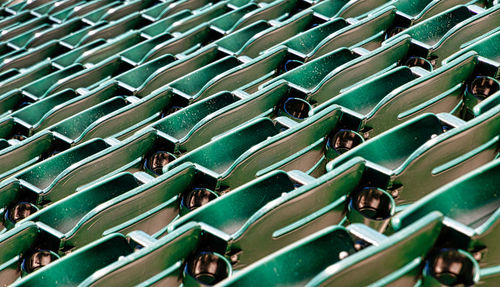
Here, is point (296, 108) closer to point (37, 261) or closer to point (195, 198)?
point (195, 198)

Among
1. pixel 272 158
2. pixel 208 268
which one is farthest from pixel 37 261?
pixel 272 158

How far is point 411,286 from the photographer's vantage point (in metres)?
1.02

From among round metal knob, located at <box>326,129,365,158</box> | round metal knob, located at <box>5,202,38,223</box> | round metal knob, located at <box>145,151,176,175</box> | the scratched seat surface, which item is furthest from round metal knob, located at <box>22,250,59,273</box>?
round metal knob, located at <box>326,129,365,158</box>

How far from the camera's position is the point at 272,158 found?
1.41 m

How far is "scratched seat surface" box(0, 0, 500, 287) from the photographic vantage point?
3.48 ft

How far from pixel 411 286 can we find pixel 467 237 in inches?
4.3

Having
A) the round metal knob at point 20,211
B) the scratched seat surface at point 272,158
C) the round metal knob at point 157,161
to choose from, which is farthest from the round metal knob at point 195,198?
the round metal knob at point 20,211

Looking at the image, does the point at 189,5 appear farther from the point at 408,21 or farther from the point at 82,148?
the point at 82,148

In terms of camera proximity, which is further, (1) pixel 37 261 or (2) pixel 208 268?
(1) pixel 37 261

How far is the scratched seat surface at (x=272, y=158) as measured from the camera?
106cm

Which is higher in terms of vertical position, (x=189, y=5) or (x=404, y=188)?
(x=404, y=188)

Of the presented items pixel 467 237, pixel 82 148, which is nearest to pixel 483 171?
pixel 467 237

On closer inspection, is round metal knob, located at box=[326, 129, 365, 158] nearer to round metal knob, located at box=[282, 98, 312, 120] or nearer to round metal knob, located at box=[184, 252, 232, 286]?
round metal knob, located at box=[282, 98, 312, 120]

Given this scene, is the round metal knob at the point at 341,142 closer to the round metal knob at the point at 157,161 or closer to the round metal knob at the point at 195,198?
the round metal knob at the point at 195,198
